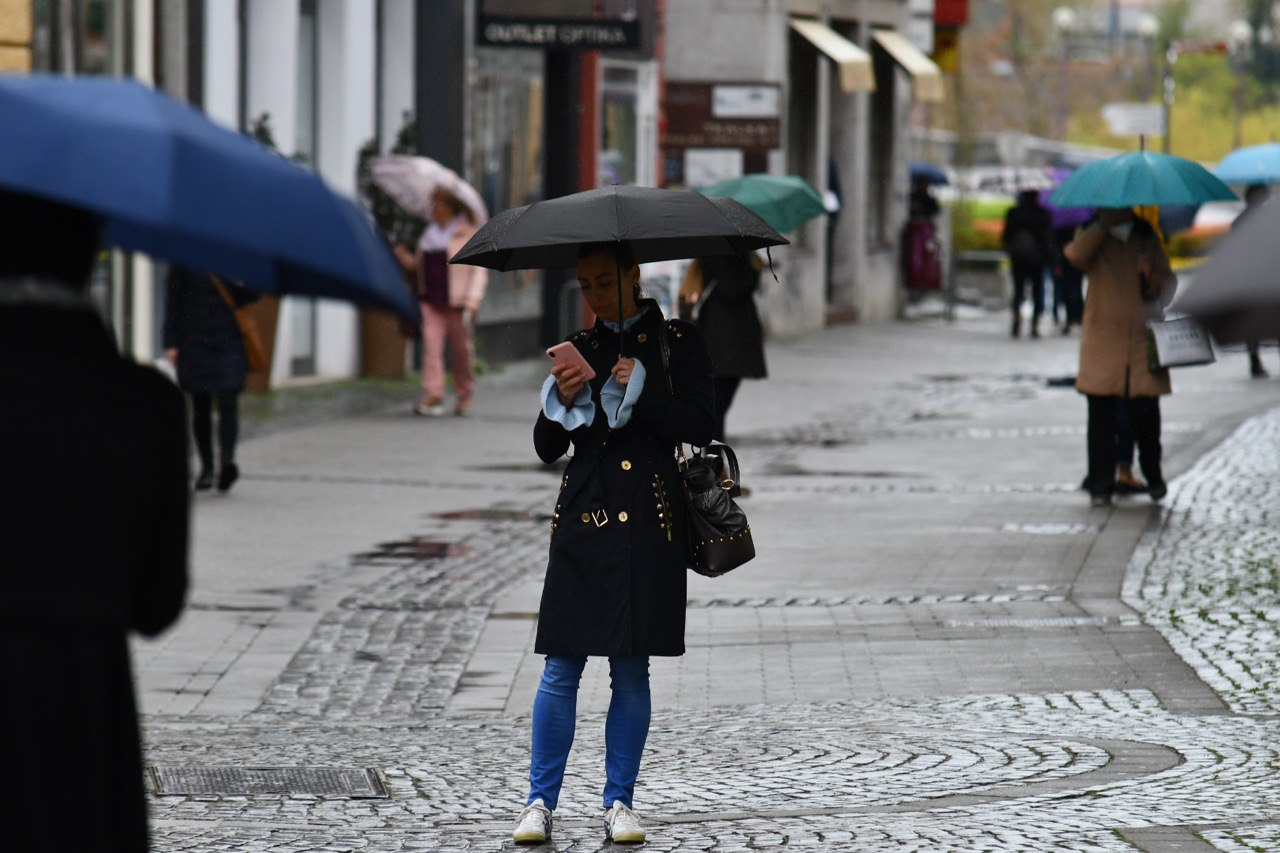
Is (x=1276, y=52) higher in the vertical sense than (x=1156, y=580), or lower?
higher

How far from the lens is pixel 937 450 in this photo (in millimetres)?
16906

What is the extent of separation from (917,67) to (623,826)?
26.7 metres

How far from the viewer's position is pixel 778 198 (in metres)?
14.4

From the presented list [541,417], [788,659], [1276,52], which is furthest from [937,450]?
[1276,52]

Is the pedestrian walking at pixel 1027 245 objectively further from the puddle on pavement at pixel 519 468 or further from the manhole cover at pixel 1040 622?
the manhole cover at pixel 1040 622

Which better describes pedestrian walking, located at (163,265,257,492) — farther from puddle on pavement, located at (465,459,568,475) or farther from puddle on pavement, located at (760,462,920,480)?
puddle on pavement, located at (760,462,920,480)

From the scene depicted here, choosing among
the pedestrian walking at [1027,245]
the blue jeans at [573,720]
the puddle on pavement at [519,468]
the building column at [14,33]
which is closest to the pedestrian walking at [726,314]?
the puddle on pavement at [519,468]

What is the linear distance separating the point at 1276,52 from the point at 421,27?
67.7 meters

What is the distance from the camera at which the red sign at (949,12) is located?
119 feet

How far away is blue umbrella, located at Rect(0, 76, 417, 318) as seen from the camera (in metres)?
3.04

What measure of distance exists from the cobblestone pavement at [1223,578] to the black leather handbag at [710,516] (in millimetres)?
2507

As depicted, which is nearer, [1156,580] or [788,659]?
[788,659]

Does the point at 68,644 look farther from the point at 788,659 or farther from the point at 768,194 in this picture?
the point at 768,194

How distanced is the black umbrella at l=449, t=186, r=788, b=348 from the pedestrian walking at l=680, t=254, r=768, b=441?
701 centimetres
